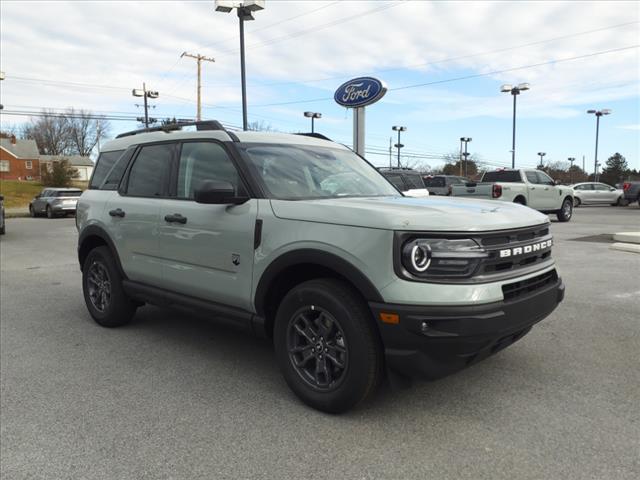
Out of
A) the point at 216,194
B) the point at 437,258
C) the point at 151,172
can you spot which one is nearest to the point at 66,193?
the point at 151,172

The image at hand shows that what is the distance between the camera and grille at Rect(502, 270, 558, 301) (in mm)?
3107

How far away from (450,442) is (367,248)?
1.21 metres

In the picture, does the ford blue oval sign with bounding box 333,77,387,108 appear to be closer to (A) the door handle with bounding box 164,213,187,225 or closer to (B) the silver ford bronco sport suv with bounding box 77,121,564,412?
(B) the silver ford bronco sport suv with bounding box 77,121,564,412

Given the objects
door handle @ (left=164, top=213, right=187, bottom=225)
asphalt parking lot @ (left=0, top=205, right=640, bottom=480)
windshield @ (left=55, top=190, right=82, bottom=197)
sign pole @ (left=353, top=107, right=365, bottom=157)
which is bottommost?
asphalt parking lot @ (left=0, top=205, right=640, bottom=480)

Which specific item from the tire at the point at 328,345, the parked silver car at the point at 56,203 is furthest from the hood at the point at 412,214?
the parked silver car at the point at 56,203

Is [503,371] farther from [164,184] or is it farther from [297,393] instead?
[164,184]

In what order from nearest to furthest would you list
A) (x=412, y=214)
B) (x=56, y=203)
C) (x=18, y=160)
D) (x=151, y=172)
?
(x=412, y=214)
(x=151, y=172)
(x=56, y=203)
(x=18, y=160)

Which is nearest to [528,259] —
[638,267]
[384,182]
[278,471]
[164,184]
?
[384,182]

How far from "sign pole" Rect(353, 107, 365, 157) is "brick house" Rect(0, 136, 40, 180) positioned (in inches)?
3379

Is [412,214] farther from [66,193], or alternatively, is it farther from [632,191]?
[632,191]

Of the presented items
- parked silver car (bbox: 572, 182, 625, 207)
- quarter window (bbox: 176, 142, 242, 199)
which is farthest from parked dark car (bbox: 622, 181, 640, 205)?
quarter window (bbox: 176, 142, 242, 199)

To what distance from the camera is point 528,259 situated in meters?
3.41

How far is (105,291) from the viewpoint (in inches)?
218

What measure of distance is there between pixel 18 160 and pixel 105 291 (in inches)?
3721
